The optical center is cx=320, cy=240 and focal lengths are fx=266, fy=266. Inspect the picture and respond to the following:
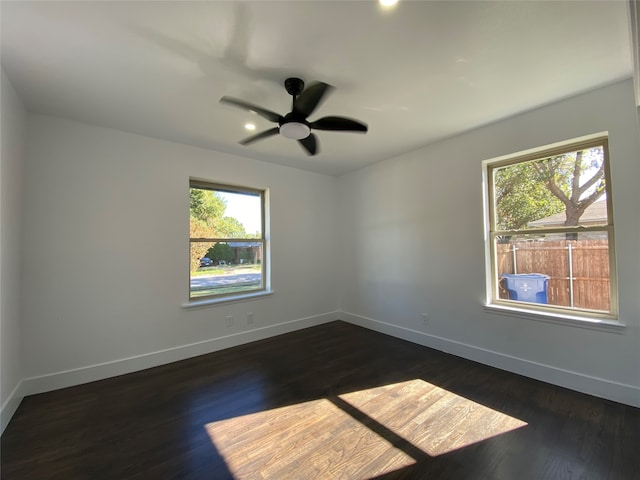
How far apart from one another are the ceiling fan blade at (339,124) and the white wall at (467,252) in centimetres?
168

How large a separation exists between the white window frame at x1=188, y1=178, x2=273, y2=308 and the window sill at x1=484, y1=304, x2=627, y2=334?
2.91 meters

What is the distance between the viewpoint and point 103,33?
5.25ft

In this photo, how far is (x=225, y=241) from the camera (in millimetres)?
3723

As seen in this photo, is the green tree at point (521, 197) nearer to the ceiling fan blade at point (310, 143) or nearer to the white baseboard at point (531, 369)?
the white baseboard at point (531, 369)

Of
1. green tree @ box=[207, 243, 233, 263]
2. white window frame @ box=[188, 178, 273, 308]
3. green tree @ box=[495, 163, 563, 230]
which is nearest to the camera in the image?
green tree @ box=[495, 163, 563, 230]

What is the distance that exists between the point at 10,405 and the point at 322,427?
2.42m

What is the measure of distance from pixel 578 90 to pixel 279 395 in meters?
3.71

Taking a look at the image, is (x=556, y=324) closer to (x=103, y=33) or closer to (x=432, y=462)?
(x=432, y=462)

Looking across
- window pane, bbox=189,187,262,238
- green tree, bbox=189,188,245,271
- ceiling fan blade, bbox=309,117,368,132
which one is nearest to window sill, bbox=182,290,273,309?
green tree, bbox=189,188,245,271

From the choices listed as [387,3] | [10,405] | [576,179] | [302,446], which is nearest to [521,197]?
[576,179]

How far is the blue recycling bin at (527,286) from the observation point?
106 inches

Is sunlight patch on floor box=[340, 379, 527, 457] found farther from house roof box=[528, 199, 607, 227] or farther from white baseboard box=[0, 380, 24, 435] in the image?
white baseboard box=[0, 380, 24, 435]

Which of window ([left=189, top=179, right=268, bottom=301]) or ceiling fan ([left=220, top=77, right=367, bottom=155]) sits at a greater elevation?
ceiling fan ([left=220, top=77, right=367, bottom=155])

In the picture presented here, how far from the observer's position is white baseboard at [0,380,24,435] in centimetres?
192
